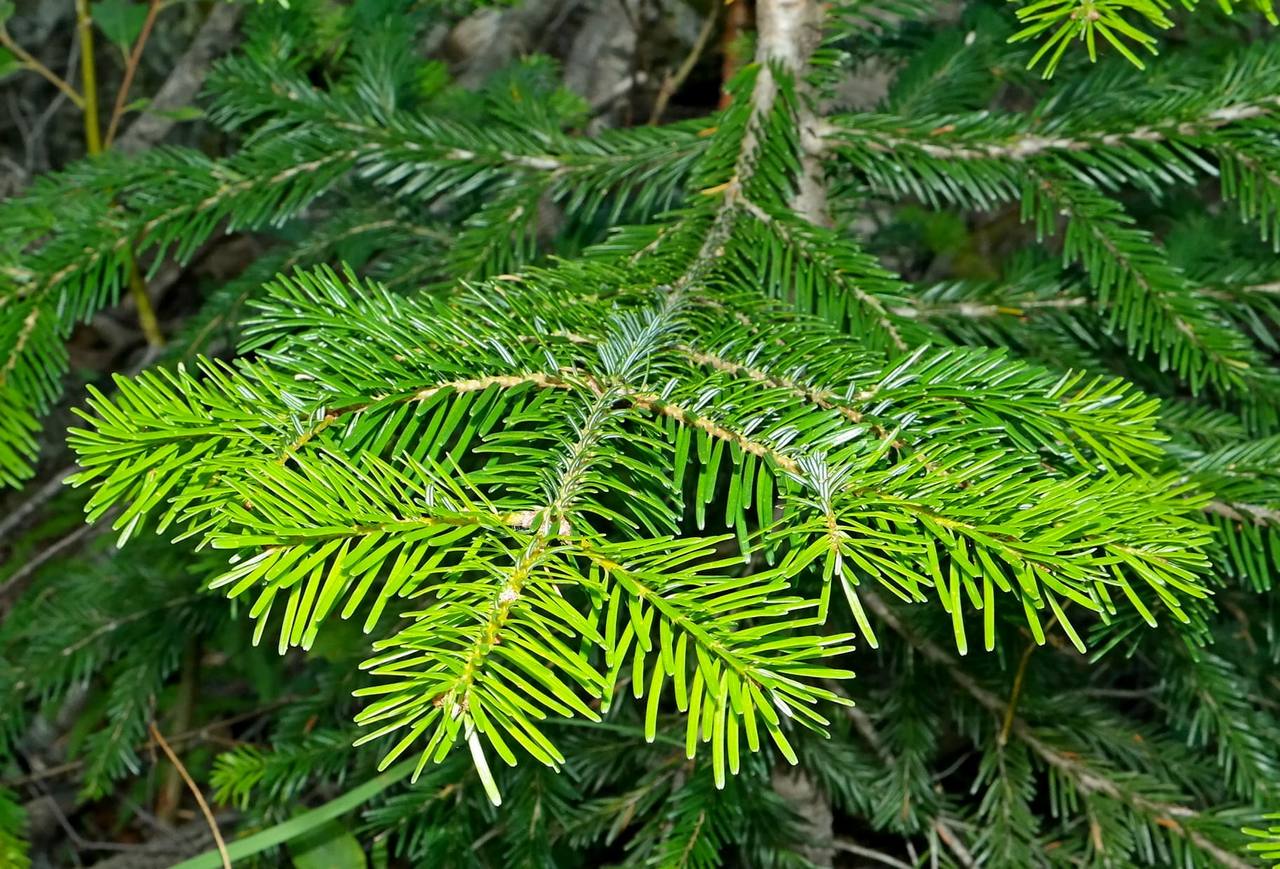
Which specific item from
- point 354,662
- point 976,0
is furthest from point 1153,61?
point 354,662

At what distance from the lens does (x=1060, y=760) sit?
112 cm

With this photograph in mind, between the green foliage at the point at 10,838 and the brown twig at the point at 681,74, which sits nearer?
the green foliage at the point at 10,838

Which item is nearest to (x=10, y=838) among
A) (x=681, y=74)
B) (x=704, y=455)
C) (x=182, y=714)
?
(x=182, y=714)

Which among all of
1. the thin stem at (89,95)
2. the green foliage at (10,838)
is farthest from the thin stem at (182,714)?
the thin stem at (89,95)

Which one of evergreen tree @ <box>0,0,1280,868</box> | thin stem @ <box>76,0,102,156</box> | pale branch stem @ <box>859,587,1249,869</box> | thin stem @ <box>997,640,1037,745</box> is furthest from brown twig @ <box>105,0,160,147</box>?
thin stem @ <box>997,640,1037,745</box>

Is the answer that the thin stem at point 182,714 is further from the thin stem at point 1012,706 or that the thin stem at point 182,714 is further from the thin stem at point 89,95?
the thin stem at point 1012,706

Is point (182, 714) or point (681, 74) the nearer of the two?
point (182, 714)

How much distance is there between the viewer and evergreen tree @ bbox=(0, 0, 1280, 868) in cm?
47

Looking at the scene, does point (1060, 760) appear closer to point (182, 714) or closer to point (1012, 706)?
point (1012, 706)

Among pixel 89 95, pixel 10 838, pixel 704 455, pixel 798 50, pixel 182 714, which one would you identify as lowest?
pixel 182 714

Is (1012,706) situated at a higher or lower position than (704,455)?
lower

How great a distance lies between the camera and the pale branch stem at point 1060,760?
99cm

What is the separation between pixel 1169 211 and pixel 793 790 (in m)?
1.11

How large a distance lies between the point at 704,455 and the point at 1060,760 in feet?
2.65
